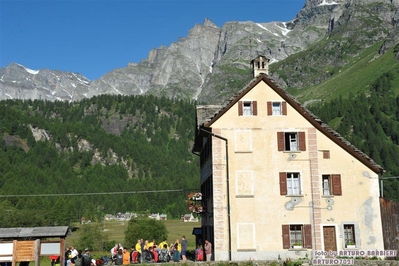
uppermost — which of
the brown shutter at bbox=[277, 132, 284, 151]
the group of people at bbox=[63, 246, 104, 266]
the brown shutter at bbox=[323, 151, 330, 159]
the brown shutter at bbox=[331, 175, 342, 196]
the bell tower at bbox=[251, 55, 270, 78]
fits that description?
the bell tower at bbox=[251, 55, 270, 78]

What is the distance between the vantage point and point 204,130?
39.2m

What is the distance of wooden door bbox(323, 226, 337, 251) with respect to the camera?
37.8 m

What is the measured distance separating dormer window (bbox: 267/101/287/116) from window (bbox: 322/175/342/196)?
6013mm

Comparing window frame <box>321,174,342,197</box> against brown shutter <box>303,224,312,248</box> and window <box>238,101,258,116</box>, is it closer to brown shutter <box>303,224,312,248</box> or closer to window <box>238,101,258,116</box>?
brown shutter <box>303,224,312,248</box>

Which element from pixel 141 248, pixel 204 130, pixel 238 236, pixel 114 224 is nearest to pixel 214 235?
pixel 238 236

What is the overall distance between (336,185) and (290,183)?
11.5 feet

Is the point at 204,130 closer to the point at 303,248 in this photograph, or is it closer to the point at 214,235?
the point at 214,235

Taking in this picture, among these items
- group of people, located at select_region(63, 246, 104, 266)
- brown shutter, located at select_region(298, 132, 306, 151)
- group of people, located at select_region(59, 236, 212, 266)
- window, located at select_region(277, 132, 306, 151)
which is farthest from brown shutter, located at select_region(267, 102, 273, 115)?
group of people, located at select_region(63, 246, 104, 266)

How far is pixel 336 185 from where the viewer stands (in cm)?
3897

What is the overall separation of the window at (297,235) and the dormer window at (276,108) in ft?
28.6

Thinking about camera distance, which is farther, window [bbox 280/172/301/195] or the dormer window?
the dormer window

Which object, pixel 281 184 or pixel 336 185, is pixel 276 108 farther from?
pixel 336 185

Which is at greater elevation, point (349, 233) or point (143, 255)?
point (349, 233)

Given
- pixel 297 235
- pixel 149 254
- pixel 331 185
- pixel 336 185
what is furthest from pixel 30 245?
pixel 336 185
